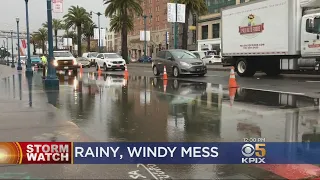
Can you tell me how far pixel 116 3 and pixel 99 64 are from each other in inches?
780

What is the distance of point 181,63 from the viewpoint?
69.4ft

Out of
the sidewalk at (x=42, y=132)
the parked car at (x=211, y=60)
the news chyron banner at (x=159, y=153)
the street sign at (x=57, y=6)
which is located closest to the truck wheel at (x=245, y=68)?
the street sign at (x=57, y=6)

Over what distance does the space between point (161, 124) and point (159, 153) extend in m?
2.06

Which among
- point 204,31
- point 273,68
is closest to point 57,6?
point 273,68

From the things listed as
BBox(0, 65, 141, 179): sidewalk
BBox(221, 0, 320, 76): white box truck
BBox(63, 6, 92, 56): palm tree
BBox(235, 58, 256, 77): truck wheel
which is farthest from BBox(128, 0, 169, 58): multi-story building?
BBox(0, 65, 141, 179): sidewalk

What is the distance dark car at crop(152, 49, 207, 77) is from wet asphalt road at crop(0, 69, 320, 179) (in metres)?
9.45

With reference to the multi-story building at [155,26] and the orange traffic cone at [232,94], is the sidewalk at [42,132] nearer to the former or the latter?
the orange traffic cone at [232,94]

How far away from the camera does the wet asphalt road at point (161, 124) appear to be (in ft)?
15.1

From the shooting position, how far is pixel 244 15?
20.9 m

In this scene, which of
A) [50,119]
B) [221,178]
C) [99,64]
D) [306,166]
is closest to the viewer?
[221,178]

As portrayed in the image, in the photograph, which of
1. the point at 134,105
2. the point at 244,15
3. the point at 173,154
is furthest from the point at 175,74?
the point at 173,154

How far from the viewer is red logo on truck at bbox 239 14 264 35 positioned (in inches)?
781

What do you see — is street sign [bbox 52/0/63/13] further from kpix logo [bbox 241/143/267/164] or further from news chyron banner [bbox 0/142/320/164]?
kpix logo [bbox 241/143/267/164]

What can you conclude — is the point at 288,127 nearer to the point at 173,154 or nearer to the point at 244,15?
the point at 173,154
